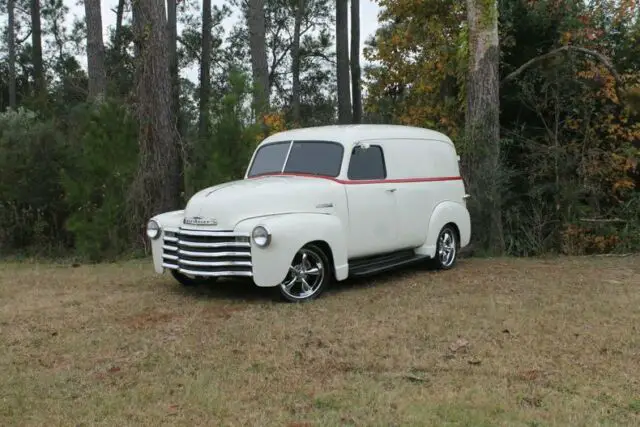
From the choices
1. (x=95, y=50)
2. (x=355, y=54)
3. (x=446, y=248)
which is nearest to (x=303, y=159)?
(x=446, y=248)

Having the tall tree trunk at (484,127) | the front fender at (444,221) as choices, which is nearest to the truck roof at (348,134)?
the front fender at (444,221)

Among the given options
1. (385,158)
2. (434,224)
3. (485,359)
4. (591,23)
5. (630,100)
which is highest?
(591,23)

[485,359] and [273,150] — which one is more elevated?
[273,150]

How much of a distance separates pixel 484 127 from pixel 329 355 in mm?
8027

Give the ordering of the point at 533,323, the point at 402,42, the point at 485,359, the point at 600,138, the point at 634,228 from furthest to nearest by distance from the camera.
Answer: the point at 402,42, the point at 600,138, the point at 634,228, the point at 533,323, the point at 485,359

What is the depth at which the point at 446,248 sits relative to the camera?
9555 mm

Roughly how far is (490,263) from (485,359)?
5.30 metres

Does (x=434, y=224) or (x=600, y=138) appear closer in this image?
(x=434, y=224)

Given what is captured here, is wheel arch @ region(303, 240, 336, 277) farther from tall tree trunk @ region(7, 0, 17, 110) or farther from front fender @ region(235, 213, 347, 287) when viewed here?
tall tree trunk @ region(7, 0, 17, 110)

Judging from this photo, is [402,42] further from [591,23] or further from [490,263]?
[490,263]

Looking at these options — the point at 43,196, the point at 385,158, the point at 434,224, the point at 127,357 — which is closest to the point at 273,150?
the point at 385,158

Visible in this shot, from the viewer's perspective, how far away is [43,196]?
41.7 ft

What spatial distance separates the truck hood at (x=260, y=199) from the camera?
6957 mm

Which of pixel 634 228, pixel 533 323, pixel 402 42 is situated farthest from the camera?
pixel 402 42
